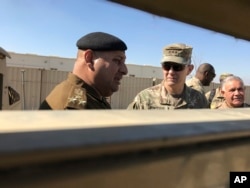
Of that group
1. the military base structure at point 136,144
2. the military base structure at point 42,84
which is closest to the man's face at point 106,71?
the military base structure at point 136,144

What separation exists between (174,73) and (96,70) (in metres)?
0.95

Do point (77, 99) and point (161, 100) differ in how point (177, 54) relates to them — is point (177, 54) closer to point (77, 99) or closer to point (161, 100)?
point (161, 100)

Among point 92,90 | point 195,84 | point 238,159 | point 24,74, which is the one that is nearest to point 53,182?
point 238,159

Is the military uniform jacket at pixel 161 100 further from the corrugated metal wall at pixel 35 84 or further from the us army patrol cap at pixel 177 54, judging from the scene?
the corrugated metal wall at pixel 35 84

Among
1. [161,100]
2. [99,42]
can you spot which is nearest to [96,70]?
[99,42]

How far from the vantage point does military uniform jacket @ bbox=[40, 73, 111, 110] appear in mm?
1804

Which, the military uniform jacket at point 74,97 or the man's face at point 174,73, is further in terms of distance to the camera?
the man's face at point 174,73

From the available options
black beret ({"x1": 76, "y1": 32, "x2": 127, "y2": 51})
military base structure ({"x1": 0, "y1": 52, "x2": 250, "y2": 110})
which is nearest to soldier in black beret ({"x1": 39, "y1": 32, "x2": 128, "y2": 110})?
black beret ({"x1": 76, "y1": 32, "x2": 127, "y2": 51})

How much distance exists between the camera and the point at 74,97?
1836 millimetres

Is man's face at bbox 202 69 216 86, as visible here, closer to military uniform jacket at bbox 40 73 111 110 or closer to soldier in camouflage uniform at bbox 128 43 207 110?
soldier in camouflage uniform at bbox 128 43 207 110

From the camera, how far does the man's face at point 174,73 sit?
2.83m

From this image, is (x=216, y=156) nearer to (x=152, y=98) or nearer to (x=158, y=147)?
(x=158, y=147)

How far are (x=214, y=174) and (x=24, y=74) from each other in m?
16.5

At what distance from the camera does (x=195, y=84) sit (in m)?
4.27
